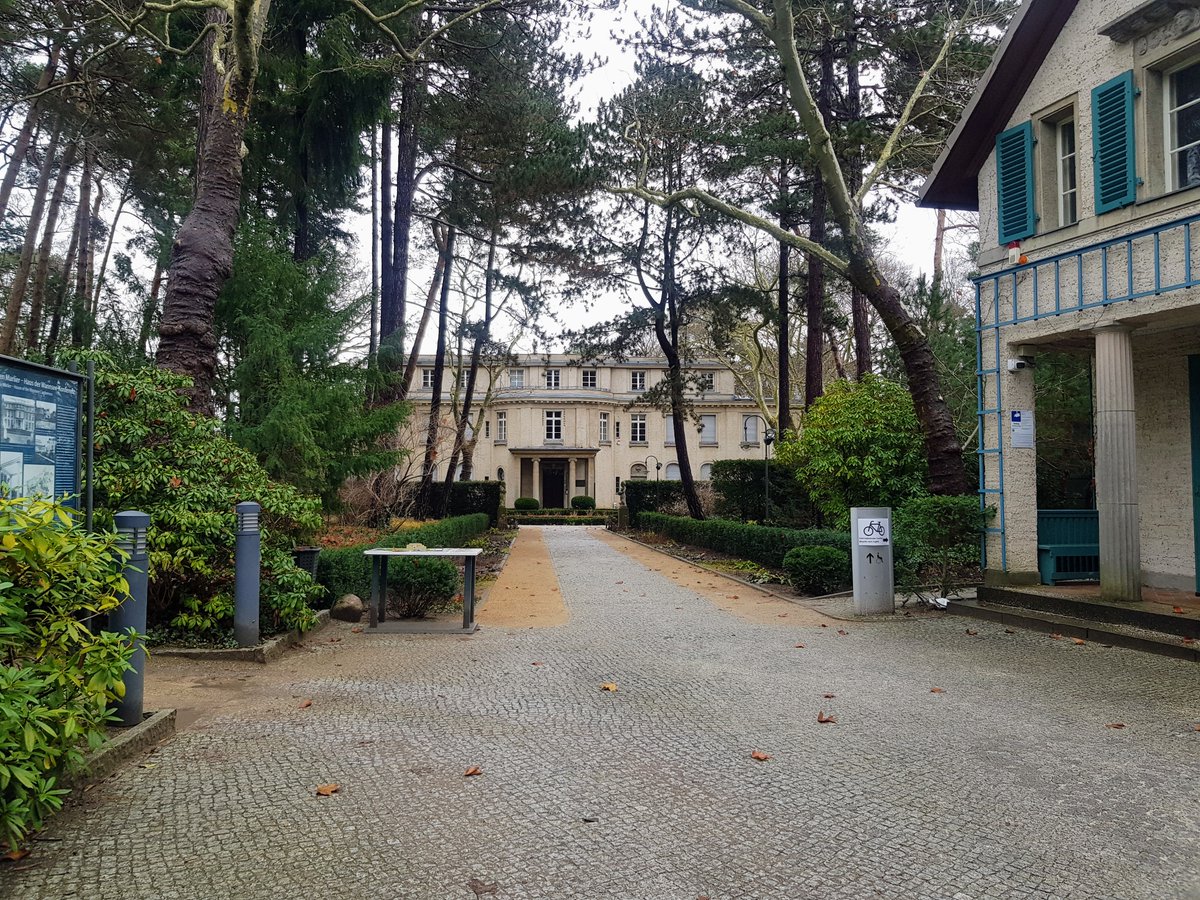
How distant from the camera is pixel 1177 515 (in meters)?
9.71

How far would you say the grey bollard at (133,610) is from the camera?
177 inches

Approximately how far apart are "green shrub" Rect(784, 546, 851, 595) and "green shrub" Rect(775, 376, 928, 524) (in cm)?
225

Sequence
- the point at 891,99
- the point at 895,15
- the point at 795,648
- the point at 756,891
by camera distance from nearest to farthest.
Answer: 1. the point at 756,891
2. the point at 795,648
3. the point at 895,15
4. the point at 891,99

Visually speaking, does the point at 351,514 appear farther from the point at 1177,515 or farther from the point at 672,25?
the point at 1177,515

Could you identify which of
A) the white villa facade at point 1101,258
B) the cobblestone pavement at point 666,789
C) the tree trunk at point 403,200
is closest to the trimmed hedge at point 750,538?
the white villa facade at point 1101,258

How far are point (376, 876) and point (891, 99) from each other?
17971mm

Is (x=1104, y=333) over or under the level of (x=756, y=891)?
→ over

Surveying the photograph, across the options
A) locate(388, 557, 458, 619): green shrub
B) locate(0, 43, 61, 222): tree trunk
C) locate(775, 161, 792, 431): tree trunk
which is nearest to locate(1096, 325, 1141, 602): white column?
locate(388, 557, 458, 619): green shrub

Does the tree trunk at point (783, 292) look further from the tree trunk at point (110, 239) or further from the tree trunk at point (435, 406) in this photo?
the tree trunk at point (110, 239)

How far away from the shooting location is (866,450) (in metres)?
13.3

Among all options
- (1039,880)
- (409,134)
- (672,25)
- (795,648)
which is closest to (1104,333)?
(795,648)

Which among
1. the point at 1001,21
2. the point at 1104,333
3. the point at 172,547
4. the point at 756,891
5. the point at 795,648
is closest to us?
the point at 756,891

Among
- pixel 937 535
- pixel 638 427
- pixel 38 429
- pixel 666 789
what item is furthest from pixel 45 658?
pixel 638 427

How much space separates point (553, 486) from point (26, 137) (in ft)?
124
